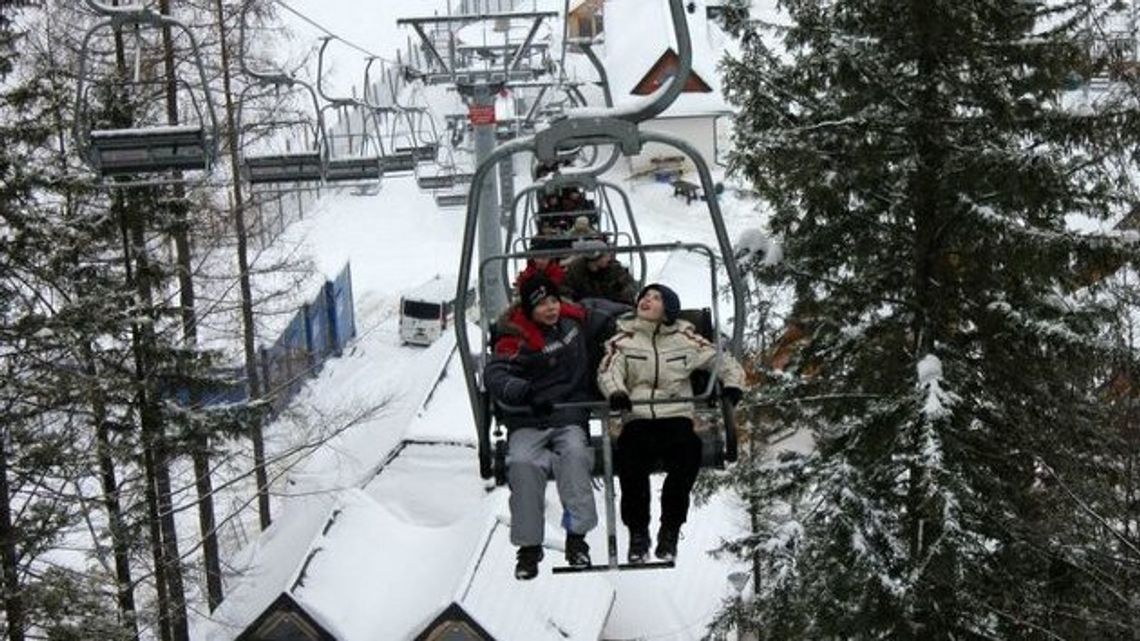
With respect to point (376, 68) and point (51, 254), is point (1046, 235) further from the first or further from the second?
point (376, 68)

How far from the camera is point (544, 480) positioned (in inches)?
280

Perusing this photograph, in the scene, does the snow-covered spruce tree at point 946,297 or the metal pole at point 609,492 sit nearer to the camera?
the metal pole at point 609,492

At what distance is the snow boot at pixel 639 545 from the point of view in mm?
7175

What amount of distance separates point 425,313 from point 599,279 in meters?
22.9

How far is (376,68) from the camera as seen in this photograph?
90.2m

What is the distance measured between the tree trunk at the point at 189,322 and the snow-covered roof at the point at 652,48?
33.3 metres

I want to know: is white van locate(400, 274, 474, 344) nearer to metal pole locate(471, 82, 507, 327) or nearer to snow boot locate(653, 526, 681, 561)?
metal pole locate(471, 82, 507, 327)

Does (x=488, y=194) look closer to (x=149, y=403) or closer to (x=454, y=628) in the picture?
(x=149, y=403)

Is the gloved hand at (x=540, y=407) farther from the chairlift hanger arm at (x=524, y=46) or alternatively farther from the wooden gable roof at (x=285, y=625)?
the wooden gable roof at (x=285, y=625)

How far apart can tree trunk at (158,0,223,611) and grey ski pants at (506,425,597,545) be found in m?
6.88

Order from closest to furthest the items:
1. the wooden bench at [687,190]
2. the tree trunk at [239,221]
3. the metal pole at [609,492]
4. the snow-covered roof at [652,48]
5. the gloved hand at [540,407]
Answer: the metal pole at [609,492], the gloved hand at [540,407], the tree trunk at [239,221], the wooden bench at [687,190], the snow-covered roof at [652,48]

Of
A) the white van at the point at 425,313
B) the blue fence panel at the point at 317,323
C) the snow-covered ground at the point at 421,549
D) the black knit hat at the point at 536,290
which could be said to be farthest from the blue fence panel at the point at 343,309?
the black knit hat at the point at 536,290

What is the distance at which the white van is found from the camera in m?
31.8

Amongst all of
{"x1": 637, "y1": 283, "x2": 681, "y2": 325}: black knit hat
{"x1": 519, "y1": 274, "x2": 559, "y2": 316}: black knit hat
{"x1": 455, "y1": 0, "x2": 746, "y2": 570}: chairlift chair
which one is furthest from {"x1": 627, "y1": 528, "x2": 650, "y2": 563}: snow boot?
{"x1": 519, "y1": 274, "x2": 559, "y2": 316}: black knit hat
